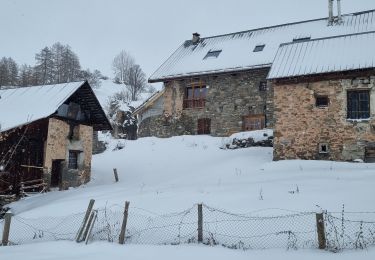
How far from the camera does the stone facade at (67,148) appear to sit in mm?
17312

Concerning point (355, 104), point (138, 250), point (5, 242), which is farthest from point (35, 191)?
point (355, 104)

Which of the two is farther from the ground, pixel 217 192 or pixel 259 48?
pixel 259 48

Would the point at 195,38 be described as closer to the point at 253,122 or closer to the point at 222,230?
the point at 253,122

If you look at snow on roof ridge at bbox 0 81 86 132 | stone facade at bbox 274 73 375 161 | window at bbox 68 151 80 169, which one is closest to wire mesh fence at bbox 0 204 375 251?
snow on roof ridge at bbox 0 81 86 132

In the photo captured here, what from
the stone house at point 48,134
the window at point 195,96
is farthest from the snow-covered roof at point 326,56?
the stone house at point 48,134

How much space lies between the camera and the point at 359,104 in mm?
15367

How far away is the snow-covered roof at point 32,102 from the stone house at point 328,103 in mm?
9884

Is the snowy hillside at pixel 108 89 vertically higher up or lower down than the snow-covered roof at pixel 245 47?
higher up

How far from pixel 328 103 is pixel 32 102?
45.7ft

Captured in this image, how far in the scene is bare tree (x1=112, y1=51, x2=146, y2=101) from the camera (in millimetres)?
63681

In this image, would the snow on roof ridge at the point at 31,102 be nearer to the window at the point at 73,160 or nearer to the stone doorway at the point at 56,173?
the stone doorway at the point at 56,173

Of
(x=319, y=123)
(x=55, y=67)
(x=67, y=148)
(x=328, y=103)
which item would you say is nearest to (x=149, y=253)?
(x=319, y=123)

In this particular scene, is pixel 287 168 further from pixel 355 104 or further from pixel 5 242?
pixel 5 242

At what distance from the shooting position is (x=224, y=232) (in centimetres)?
830
